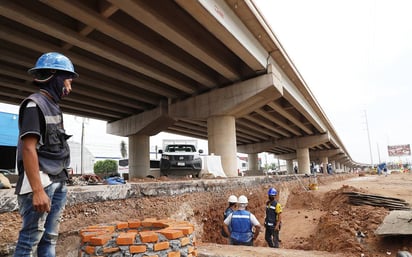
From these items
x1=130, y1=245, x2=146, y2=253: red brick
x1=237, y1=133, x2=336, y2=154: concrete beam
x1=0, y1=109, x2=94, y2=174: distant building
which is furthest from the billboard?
x1=130, y1=245, x2=146, y2=253: red brick

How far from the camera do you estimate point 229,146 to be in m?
16.3

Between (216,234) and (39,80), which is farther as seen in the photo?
(216,234)

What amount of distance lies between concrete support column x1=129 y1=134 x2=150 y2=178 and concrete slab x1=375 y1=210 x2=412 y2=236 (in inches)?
728

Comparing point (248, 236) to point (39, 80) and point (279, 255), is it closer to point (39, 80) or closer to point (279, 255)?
point (279, 255)

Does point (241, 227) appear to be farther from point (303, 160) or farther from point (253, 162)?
point (253, 162)

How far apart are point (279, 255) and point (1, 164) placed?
17.9 meters

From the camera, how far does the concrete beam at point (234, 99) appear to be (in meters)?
14.8

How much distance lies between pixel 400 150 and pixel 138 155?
111 m

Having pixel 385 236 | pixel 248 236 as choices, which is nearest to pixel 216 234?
pixel 248 236

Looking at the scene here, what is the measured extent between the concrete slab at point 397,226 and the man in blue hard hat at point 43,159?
5.90 m

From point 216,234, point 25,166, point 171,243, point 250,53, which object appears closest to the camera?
point 25,166

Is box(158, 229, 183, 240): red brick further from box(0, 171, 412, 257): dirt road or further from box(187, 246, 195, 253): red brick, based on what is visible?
box(0, 171, 412, 257): dirt road

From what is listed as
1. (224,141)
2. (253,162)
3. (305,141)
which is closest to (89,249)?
(224,141)

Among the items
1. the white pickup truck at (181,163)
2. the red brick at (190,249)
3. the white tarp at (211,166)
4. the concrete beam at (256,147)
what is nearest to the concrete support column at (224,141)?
the white pickup truck at (181,163)
